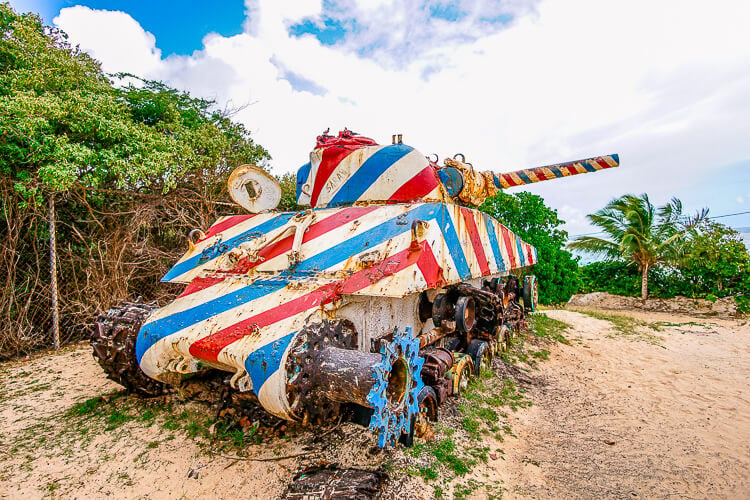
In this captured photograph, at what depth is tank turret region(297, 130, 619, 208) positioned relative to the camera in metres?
3.90

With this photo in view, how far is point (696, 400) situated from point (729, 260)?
10.9m

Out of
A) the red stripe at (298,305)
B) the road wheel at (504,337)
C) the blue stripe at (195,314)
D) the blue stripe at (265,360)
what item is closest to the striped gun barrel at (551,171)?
the road wheel at (504,337)

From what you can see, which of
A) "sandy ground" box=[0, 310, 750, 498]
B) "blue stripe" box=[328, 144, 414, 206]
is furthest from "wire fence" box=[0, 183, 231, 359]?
"blue stripe" box=[328, 144, 414, 206]

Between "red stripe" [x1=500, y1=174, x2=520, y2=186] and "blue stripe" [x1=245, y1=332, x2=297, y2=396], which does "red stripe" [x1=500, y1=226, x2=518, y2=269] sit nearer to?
"red stripe" [x1=500, y1=174, x2=520, y2=186]

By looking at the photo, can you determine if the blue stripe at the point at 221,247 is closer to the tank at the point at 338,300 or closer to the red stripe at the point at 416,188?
the tank at the point at 338,300

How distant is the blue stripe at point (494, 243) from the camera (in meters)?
4.63

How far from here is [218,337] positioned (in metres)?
2.57

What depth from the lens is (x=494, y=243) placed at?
15.9 ft

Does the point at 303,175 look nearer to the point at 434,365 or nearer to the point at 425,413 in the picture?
the point at 434,365

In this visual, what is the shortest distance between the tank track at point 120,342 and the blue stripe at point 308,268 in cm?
55

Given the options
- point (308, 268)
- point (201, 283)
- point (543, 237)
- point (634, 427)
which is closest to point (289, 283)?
point (308, 268)

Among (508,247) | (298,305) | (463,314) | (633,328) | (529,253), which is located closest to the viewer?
(298,305)

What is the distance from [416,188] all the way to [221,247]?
1891 mm

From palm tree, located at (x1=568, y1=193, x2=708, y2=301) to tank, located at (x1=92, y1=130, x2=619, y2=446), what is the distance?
11.5 meters
